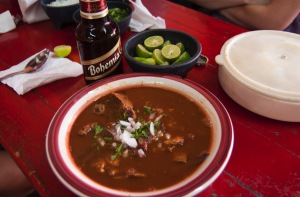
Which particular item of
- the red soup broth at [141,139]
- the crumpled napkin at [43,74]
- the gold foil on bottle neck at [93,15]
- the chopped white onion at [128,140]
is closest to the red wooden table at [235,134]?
the crumpled napkin at [43,74]

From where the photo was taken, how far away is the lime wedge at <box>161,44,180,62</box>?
1241 millimetres

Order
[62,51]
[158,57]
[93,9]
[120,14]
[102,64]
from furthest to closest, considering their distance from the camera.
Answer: [120,14] → [62,51] → [158,57] → [102,64] → [93,9]

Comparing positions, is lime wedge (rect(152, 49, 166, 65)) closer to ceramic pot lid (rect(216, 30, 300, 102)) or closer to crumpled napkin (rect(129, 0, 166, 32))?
ceramic pot lid (rect(216, 30, 300, 102))

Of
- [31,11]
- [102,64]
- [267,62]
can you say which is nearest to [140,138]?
[102,64]

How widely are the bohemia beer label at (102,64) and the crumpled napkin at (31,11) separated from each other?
0.95 metres

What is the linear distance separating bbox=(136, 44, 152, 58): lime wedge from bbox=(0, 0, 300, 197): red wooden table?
157 mm

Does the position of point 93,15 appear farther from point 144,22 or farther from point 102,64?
point 144,22

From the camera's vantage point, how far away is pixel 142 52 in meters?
1.27

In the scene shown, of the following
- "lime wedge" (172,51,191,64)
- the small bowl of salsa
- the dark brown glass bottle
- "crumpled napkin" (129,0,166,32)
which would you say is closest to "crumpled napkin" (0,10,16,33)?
"crumpled napkin" (129,0,166,32)

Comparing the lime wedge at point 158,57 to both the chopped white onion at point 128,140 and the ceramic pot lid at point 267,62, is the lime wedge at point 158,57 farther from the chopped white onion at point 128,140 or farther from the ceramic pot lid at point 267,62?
the chopped white onion at point 128,140

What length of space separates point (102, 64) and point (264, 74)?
2.11 feet

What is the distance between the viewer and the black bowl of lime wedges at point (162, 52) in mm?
1143

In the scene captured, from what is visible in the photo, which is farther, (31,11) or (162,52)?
(31,11)

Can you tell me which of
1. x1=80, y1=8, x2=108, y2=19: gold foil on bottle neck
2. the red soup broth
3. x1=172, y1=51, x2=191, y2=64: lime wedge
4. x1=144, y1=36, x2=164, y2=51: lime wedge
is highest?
x1=80, y1=8, x2=108, y2=19: gold foil on bottle neck
